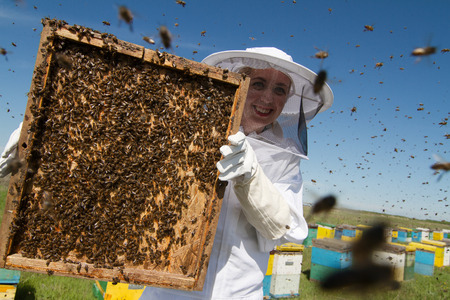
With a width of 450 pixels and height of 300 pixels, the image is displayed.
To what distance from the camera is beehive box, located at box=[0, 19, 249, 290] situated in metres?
2.14

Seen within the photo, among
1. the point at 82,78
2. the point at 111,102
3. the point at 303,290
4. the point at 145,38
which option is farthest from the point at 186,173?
the point at 303,290

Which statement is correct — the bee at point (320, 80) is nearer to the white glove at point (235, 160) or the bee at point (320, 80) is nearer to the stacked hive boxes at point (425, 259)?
the white glove at point (235, 160)

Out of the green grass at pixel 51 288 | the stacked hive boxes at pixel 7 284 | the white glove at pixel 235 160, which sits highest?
the white glove at pixel 235 160

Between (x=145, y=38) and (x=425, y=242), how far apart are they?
15938 mm

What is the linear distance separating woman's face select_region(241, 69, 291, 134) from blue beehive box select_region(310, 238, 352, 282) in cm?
688

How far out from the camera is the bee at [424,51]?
3.29 meters

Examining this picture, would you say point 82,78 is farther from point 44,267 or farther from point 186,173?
point 44,267

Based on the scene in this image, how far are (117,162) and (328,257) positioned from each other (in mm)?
8454

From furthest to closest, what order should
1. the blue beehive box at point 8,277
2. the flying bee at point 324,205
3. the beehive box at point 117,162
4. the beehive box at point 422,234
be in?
the beehive box at point 422,234 < the blue beehive box at point 8,277 < the flying bee at point 324,205 < the beehive box at point 117,162

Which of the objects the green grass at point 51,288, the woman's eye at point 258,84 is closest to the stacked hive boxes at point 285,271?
the green grass at point 51,288

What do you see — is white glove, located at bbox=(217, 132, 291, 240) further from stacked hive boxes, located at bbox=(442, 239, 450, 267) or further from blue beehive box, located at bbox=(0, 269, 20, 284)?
stacked hive boxes, located at bbox=(442, 239, 450, 267)

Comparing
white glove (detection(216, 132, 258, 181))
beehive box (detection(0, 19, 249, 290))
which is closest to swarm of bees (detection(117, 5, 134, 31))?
beehive box (detection(0, 19, 249, 290))

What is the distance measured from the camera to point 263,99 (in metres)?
3.12

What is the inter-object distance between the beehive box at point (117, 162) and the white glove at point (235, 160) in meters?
0.12
